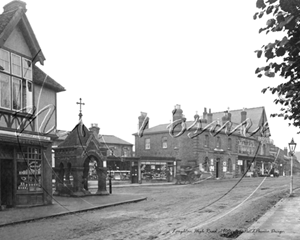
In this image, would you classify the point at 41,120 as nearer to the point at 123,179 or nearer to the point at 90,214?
the point at 90,214

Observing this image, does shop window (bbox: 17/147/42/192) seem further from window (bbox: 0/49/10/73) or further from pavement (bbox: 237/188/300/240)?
pavement (bbox: 237/188/300/240)

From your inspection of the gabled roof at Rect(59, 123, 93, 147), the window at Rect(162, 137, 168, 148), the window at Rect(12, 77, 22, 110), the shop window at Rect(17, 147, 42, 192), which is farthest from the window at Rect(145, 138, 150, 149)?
the window at Rect(12, 77, 22, 110)

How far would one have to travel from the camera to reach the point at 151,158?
140ft

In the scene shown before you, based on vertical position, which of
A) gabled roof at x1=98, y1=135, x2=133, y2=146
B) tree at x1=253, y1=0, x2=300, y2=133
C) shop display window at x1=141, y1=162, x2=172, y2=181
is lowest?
shop display window at x1=141, y1=162, x2=172, y2=181

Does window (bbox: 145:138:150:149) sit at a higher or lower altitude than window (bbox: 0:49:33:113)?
lower

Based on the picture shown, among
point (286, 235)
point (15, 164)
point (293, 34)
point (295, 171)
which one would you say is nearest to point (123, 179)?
point (15, 164)

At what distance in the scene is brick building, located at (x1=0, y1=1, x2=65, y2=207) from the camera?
47.3ft

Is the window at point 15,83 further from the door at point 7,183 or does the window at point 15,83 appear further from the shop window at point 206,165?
the shop window at point 206,165

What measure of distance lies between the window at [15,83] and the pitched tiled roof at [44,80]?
2.31 feet

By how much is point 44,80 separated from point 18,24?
2791 millimetres

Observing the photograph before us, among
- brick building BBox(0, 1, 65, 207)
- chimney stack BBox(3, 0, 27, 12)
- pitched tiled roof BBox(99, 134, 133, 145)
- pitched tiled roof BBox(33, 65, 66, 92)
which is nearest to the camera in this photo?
brick building BBox(0, 1, 65, 207)

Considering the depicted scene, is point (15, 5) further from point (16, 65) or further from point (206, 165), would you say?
point (206, 165)

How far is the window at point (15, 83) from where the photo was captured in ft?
47.0

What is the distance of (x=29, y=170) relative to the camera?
15.9m
